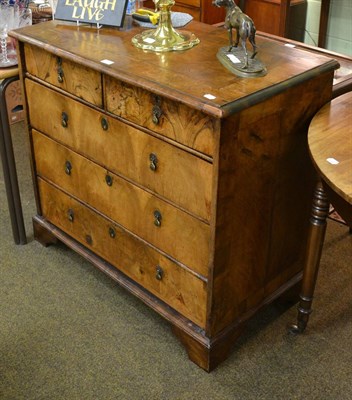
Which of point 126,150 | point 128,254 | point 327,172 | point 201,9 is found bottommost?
point 128,254

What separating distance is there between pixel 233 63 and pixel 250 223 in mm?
458

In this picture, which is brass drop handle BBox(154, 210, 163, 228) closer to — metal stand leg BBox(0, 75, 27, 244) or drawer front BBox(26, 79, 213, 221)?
drawer front BBox(26, 79, 213, 221)

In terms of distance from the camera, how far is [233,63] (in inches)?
68.3

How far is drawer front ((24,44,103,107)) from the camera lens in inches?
74.8

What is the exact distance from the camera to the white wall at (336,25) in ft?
13.3

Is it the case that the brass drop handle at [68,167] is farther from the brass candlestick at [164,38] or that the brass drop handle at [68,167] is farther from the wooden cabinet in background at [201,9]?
the wooden cabinet in background at [201,9]

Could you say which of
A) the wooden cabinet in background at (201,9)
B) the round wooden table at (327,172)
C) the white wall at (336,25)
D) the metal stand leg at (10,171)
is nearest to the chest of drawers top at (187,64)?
the round wooden table at (327,172)

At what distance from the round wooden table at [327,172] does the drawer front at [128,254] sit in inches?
14.0

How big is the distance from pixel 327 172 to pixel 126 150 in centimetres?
65

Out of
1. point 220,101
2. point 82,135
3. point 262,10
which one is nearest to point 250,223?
point 220,101

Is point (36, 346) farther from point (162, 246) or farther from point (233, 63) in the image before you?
point (233, 63)

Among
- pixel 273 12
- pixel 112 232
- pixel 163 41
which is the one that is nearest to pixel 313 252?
pixel 112 232

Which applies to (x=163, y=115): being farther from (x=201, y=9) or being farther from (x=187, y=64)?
(x=201, y=9)

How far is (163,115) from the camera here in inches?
66.9
